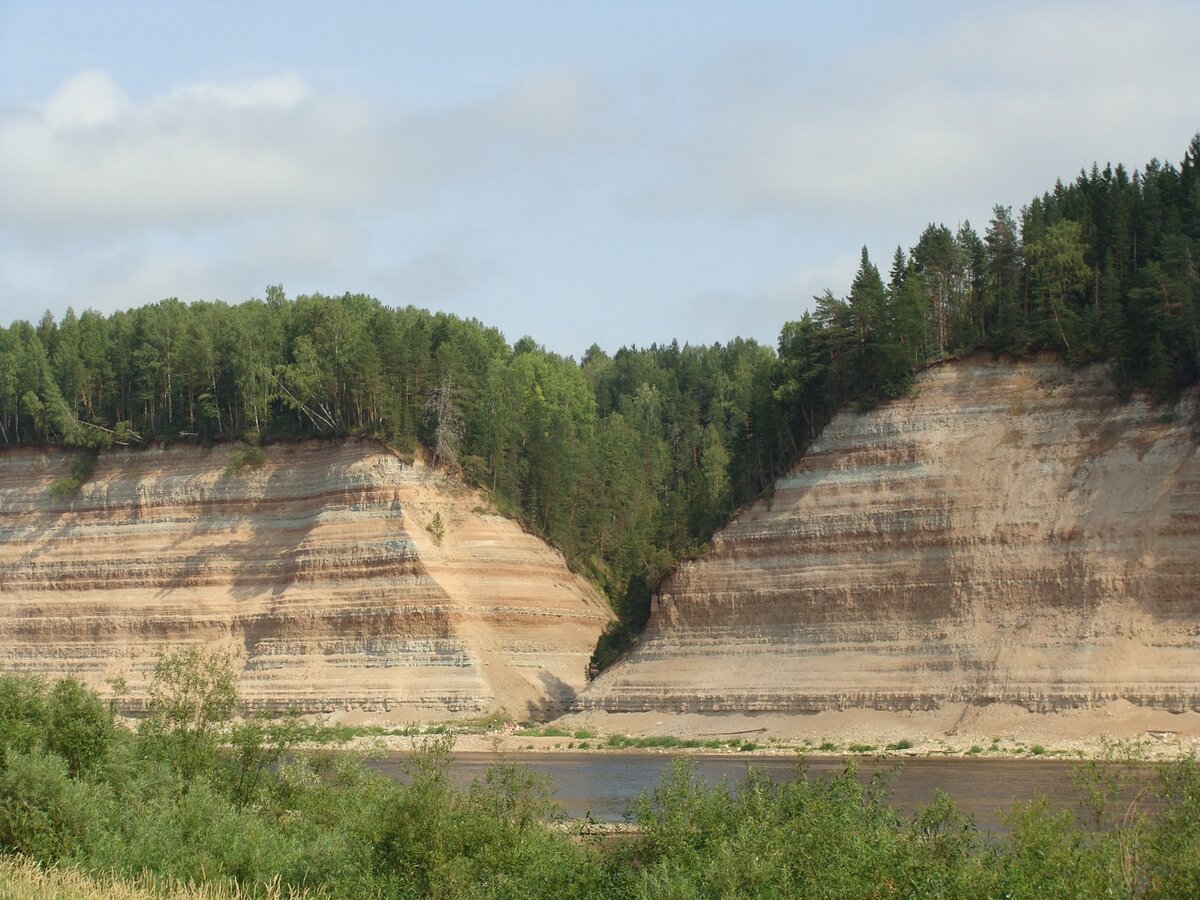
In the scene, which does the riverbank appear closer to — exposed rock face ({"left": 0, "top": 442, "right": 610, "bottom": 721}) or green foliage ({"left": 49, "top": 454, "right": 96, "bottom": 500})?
exposed rock face ({"left": 0, "top": 442, "right": 610, "bottom": 721})

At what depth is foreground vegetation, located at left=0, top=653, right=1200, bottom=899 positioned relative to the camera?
74.3ft

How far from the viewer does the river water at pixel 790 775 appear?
41188mm

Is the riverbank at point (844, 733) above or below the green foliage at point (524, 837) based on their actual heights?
below

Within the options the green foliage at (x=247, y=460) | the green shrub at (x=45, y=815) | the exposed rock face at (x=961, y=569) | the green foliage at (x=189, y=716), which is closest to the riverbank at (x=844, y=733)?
the exposed rock face at (x=961, y=569)

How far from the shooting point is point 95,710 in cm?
3362

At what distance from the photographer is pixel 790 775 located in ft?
160

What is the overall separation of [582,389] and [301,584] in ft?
126

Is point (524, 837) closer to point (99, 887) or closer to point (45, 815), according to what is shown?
point (99, 887)

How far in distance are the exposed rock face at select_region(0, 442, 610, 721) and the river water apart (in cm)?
1187

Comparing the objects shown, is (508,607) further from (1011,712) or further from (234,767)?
(234,767)

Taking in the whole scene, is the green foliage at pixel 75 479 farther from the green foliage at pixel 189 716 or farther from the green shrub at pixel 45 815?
the green shrub at pixel 45 815

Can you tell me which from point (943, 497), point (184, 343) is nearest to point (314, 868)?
point (943, 497)

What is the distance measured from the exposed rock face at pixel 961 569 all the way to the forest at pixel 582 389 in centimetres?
198

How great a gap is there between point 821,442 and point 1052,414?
9.63m
